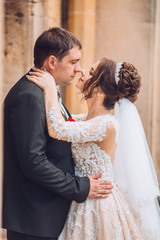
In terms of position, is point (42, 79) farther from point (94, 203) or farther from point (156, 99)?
point (156, 99)

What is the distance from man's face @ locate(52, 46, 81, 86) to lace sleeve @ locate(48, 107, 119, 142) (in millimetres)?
354

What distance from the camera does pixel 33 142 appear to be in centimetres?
252

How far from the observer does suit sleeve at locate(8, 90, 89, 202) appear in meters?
2.52

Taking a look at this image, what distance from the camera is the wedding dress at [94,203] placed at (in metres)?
2.78

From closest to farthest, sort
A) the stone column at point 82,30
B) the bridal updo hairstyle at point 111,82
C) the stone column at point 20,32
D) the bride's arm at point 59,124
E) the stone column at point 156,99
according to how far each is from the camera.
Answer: the bride's arm at point 59,124 < the bridal updo hairstyle at point 111,82 < the stone column at point 20,32 < the stone column at point 82,30 < the stone column at point 156,99

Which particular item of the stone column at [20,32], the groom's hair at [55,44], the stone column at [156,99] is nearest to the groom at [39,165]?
the groom's hair at [55,44]

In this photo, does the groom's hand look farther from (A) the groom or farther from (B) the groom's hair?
(B) the groom's hair

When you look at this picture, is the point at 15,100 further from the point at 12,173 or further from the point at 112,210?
the point at 112,210

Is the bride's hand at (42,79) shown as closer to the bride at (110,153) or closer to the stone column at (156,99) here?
the bride at (110,153)

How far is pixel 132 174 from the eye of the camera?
10.1 ft

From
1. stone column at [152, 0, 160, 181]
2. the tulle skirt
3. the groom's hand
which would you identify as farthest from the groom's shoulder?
stone column at [152, 0, 160, 181]

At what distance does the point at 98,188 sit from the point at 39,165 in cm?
53

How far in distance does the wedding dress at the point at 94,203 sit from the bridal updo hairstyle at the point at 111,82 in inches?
7.6

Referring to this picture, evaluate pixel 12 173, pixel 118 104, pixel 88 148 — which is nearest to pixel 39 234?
pixel 12 173
